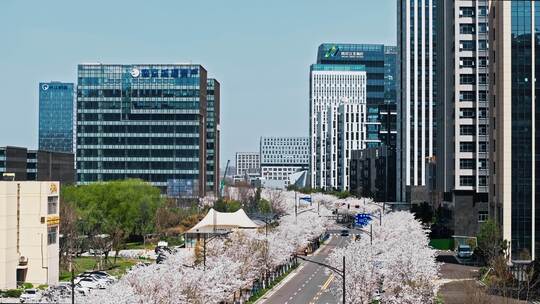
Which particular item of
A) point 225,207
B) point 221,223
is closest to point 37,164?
point 225,207

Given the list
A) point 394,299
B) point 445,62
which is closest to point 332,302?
Answer: point 394,299

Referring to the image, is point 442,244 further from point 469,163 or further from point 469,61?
point 469,61

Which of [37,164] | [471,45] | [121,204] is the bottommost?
[121,204]

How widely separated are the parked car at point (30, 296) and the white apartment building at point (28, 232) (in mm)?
4752

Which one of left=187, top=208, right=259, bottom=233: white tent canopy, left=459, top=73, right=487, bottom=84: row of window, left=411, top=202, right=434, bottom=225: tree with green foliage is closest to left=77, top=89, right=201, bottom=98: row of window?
left=411, top=202, right=434, bottom=225: tree with green foliage

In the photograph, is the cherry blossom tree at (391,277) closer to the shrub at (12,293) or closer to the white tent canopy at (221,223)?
the shrub at (12,293)

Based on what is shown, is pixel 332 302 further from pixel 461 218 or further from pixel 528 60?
pixel 461 218

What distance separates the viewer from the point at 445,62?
106688 mm

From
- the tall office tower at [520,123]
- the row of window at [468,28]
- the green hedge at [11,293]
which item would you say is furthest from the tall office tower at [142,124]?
the green hedge at [11,293]

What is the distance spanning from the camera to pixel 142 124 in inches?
6166

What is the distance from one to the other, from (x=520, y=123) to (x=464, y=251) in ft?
59.2

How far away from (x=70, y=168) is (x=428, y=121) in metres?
62.7

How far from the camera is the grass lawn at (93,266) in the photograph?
232 ft

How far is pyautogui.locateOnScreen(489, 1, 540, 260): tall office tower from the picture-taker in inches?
2862
